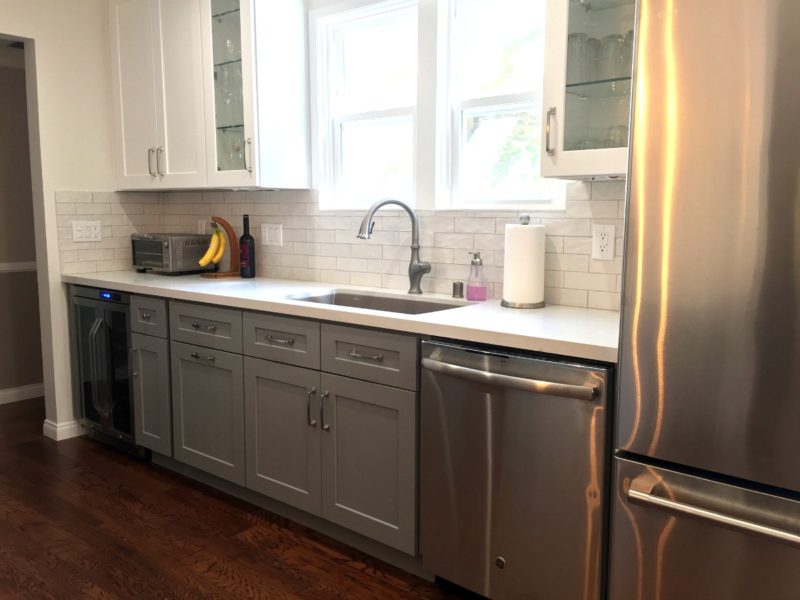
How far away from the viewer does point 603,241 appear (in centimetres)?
240

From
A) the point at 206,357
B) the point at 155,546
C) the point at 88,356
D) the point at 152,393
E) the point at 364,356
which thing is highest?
the point at 364,356

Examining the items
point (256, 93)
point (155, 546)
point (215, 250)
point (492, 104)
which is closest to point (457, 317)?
point (492, 104)

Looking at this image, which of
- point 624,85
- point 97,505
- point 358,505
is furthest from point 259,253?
point 624,85

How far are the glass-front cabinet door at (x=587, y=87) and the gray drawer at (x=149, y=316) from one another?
190 cm

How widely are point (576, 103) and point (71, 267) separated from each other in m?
2.89

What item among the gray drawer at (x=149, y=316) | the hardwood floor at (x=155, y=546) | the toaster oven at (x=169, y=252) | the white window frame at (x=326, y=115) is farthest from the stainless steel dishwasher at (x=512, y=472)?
the toaster oven at (x=169, y=252)

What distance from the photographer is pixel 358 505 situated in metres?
2.42

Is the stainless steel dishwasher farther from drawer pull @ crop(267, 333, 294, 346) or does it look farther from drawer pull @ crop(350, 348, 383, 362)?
drawer pull @ crop(267, 333, 294, 346)

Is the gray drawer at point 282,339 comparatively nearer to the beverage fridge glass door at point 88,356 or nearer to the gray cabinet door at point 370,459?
the gray cabinet door at point 370,459

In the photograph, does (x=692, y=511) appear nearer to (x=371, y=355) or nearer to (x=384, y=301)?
(x=371, y=355)

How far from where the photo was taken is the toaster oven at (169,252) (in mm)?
3625

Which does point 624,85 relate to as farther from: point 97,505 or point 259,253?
point 97,505

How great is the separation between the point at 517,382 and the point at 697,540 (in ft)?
1.90

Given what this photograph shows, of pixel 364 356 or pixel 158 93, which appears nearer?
pixel 364 356
